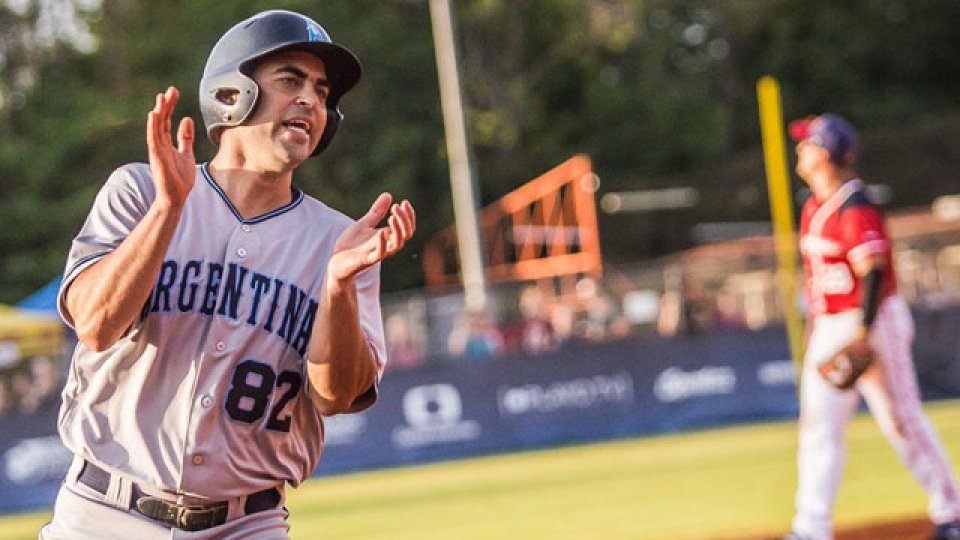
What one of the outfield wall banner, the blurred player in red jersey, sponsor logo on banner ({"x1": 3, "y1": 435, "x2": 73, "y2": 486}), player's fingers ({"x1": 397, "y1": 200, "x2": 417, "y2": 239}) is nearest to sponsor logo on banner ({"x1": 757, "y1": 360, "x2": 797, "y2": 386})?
the outfield wall banner

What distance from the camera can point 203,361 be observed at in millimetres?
4203

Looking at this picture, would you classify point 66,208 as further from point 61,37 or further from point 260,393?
point 260,393

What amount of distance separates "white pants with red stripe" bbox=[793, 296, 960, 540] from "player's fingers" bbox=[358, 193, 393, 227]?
4.77m

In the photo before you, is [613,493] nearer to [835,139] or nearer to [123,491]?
[835,139]

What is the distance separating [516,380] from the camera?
20.1m

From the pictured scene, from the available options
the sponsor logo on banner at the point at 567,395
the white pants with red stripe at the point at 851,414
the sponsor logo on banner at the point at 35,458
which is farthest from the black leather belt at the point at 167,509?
the sponsor logo on banner at the point at 567,395

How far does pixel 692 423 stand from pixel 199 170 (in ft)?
55.5

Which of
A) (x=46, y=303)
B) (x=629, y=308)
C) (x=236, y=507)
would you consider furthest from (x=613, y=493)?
(x=46, y=303)

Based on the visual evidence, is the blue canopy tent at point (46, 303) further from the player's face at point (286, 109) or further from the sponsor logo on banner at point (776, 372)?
the player's face at point (286, 109)

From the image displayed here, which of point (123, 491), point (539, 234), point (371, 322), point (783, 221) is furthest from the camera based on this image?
point (539, 234)

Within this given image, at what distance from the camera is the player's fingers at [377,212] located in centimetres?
418

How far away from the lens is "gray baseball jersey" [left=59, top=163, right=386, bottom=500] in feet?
13.7

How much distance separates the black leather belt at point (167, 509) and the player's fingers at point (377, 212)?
0.76m

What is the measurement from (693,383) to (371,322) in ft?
54.3
